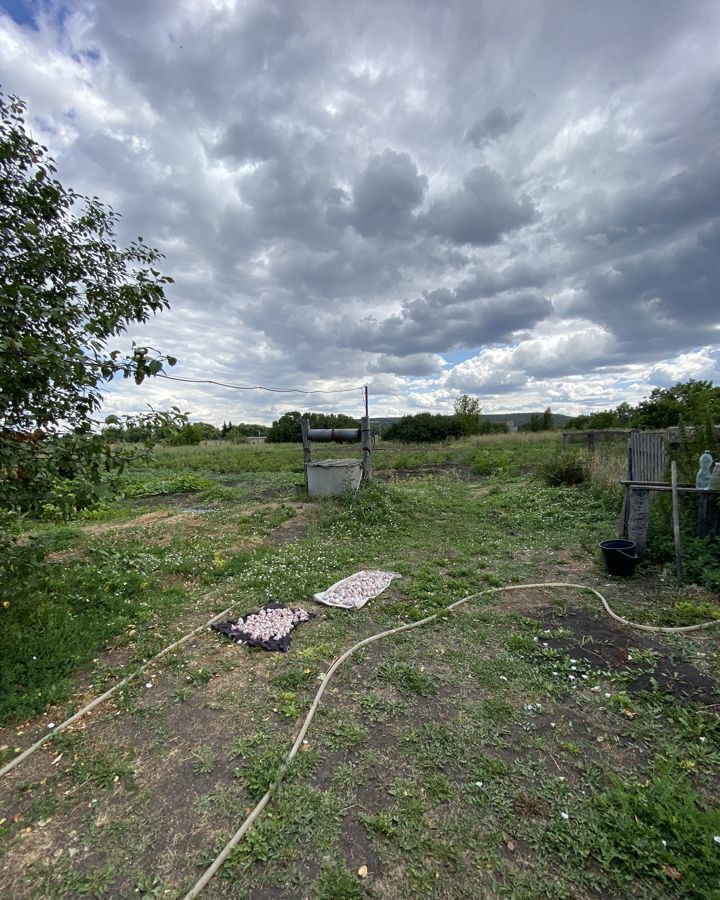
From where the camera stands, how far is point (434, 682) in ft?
9.20

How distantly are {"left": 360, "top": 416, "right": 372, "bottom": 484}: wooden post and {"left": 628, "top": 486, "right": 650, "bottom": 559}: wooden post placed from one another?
4.92m

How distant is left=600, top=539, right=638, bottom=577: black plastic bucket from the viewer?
4418mm

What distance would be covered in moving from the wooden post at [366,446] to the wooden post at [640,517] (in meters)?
4.92

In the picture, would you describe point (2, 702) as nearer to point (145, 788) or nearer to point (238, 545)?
point (145, 788)

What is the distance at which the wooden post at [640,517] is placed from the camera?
15.6 feet

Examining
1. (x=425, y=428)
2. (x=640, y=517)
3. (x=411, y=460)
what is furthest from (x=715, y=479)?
(x=425, y=428)

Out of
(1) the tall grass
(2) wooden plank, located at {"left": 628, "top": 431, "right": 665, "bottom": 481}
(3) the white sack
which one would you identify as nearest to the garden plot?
(3) the white sack

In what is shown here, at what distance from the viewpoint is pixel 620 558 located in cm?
442

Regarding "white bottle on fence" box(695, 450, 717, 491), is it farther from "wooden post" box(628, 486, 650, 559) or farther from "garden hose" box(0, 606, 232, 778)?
"garden hose" box(0, 606, 232, 778)

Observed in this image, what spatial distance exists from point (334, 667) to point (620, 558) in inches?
139

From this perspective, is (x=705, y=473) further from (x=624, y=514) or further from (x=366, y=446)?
(x=366, y=446)

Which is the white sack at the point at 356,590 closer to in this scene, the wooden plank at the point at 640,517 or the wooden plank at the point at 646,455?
the wooden plank at the point at 640,517

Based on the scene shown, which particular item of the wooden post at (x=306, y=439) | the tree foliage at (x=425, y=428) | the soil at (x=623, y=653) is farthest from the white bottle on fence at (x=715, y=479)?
the tree foliage at (x=425, y=428)

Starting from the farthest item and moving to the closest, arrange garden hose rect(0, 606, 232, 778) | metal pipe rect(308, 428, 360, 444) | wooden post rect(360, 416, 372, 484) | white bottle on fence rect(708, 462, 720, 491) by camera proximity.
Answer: metal pipe rect(308, 428, 360, 444), wooden post rect(360, 416, 372, 484), white bottle on fence rect(708, 462, 720, 491), garden hose rect(0, 606, 232, 778)
